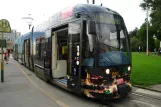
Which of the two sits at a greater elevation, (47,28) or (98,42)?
(47,28)

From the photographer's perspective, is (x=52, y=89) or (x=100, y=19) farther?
(x=52, y=89)

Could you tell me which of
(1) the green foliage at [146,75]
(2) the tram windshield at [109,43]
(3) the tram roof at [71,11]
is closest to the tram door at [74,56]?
(2) the tram windshield at [109,43]

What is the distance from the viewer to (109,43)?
24.9 feet

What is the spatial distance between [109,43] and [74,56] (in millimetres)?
1295

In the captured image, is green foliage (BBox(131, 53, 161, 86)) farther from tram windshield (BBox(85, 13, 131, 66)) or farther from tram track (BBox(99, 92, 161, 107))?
tram windshield (BBox(85, 13, 131, 66))

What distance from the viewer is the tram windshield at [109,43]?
24.0ft

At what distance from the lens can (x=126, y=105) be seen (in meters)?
7.26

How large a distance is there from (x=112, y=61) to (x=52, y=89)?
378 cm

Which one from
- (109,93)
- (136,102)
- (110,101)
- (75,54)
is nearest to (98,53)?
(75,54)

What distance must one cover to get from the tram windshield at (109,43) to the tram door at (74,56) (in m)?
0.44

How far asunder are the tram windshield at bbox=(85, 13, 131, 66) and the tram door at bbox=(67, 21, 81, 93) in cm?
44

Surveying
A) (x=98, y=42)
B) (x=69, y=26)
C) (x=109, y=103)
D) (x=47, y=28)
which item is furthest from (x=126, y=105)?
(x=47, y=28)

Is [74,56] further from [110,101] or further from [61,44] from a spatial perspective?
[61,44]

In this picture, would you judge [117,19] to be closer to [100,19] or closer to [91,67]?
[100,19]
